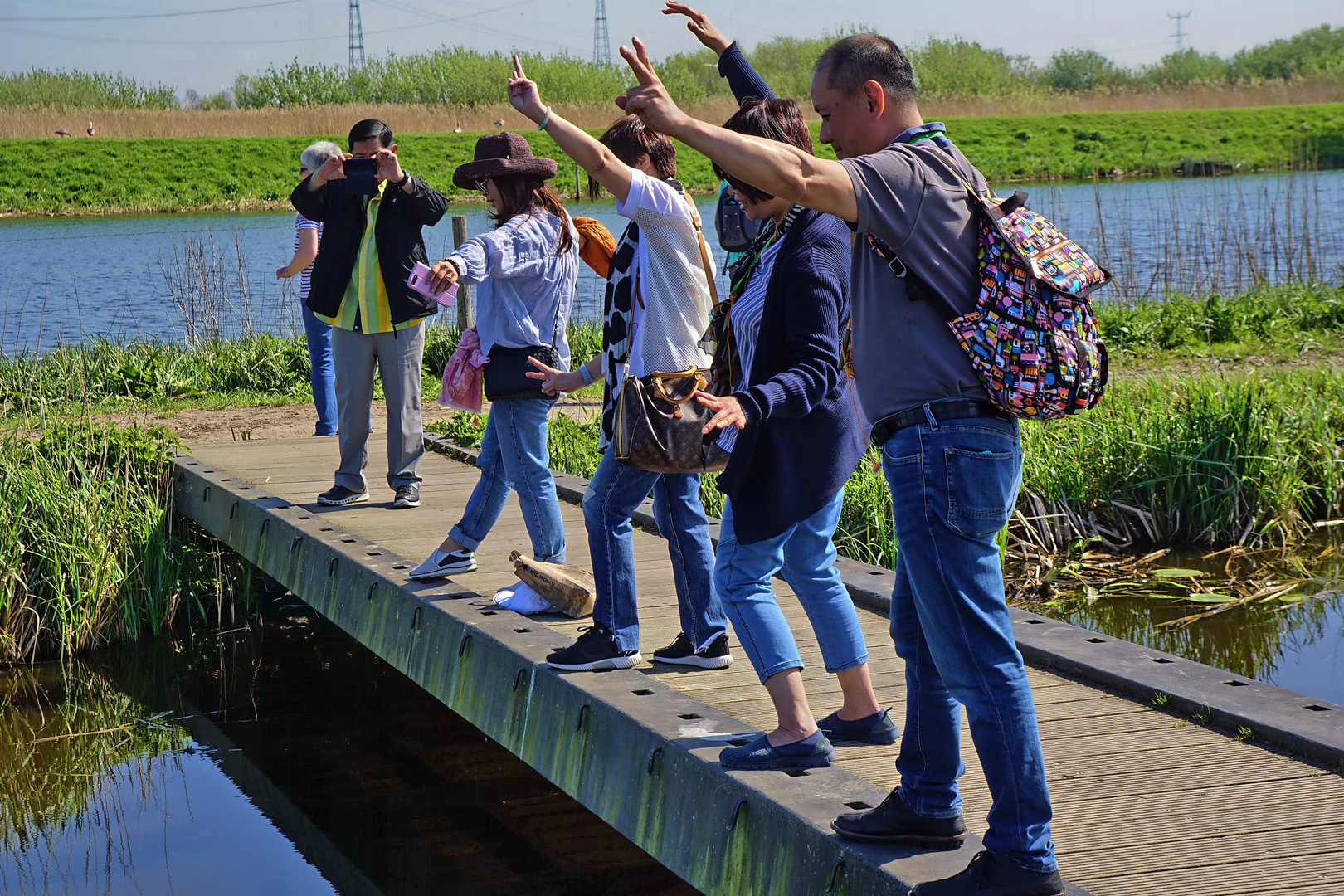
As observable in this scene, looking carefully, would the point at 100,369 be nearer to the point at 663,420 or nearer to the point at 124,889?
the point at 124,889

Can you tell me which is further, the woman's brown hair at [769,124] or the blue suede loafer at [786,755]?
the blue suede loafer at [786,755]

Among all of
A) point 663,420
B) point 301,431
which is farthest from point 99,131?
point 663,420

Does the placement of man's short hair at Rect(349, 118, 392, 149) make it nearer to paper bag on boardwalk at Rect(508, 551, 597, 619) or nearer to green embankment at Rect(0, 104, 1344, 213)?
paper bag on boardwalk at Rect(508, 551, 597, 619)

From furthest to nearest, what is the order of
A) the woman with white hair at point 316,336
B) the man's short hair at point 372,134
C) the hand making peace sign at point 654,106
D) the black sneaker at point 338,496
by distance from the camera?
the woman with white hair at point 316,336
the black sneaker at point 338,496
the man's short hair at point 372,134
the hand making peace sign at point 654,106

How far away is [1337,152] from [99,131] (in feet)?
123

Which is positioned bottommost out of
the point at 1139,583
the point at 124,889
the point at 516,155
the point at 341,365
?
the point at 124,889

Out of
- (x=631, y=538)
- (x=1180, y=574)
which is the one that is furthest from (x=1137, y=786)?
(x=1180, y=574)

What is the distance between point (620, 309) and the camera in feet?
13.0

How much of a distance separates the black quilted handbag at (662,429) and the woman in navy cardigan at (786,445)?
16cm

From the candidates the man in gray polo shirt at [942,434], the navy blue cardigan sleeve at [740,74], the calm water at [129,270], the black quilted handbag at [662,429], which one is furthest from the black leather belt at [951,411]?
the calm water at [129,270]

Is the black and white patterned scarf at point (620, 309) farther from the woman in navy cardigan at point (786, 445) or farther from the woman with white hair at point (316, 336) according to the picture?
the woman with white hair at point (316, 336)

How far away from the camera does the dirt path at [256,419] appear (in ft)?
33.7

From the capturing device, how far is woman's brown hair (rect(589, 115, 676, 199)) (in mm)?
3768

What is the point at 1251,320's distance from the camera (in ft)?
39.4
